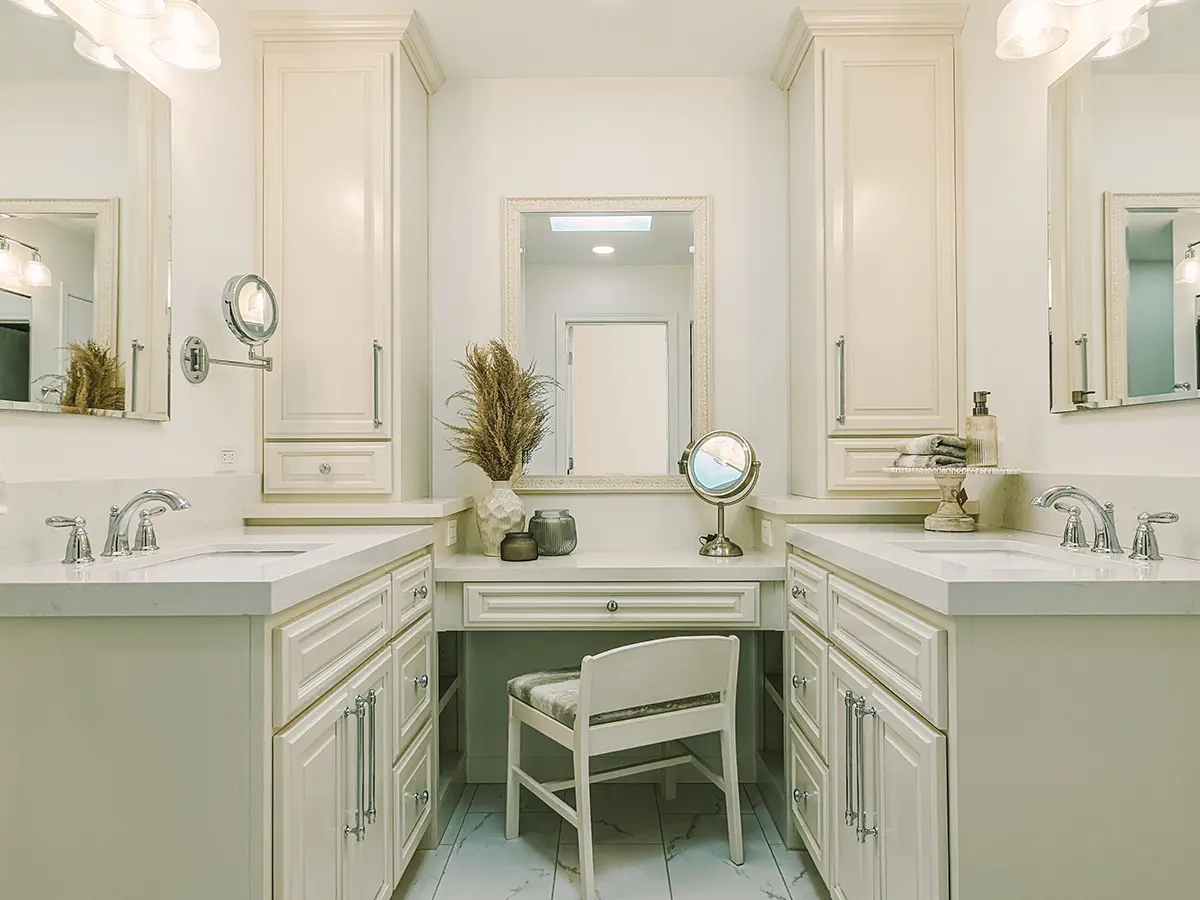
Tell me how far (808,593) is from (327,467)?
4.68 feet

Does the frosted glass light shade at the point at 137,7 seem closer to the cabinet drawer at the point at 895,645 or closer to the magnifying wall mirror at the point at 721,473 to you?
the magnifying wall mirror at the point at 721,473

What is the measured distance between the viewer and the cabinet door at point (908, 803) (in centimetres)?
119

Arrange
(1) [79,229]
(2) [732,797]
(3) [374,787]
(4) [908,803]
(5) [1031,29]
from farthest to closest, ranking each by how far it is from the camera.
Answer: (2) [732,797], (5) [1031,29], (3) [374,787], (1) [79,229], (4) [908,803]

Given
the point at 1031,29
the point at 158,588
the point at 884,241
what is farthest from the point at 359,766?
the point at 1031,29

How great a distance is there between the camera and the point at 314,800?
136 cm

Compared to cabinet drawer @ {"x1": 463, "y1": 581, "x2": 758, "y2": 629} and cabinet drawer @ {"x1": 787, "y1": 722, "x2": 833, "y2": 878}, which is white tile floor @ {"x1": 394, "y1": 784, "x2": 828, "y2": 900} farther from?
cabinet drawer @ {"x1": 463, "y1": 581, "x2": 758, "y2": 629}

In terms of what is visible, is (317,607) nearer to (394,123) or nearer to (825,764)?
(825,764)

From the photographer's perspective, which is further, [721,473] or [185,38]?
[721,473]

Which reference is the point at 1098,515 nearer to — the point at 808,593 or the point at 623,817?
the point at 808,593

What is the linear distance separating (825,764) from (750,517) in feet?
3.34

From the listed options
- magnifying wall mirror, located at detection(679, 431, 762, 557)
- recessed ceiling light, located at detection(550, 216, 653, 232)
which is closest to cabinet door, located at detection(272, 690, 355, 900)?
magnifying wall mirror, located at detection(679, 431, 762, 557)

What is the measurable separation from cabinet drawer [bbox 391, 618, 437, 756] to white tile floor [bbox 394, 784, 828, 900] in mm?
429

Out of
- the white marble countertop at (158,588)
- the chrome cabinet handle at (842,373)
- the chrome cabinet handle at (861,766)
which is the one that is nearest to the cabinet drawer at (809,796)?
the chrome cabinet handle at (861,766)

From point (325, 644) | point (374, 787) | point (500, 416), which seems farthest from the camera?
point (500, 416)
